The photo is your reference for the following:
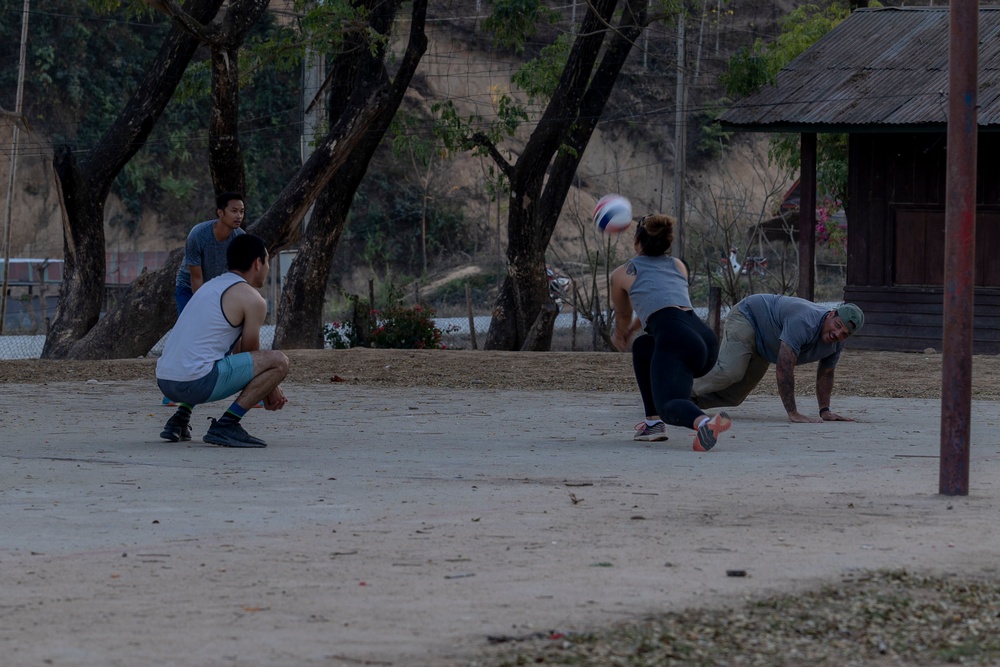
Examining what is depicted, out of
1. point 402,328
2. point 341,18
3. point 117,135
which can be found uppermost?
point 341,18

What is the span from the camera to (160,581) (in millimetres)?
5285

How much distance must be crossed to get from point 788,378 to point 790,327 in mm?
407

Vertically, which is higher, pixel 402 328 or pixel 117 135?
pixel 117 135

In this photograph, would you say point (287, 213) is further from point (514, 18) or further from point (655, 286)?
point (655, 286)

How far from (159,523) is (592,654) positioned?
2888mm

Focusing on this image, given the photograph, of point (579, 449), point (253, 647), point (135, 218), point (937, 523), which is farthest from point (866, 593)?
point (135, 218)

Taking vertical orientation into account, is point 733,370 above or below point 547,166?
below

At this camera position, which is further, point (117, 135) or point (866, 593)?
point (117, 135)

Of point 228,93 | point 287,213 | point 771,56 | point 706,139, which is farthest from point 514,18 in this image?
point 706,139

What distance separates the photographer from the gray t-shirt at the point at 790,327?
34.8ft

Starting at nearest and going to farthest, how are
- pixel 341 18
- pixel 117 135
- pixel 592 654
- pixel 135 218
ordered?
pixel 592 654
pixel 341 18
pixel 117 135
pixel 135 218

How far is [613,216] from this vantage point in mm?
10141

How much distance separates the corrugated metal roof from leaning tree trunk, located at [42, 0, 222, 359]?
7.87m

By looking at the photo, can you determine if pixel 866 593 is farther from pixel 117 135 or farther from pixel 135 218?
pixel 135 218
